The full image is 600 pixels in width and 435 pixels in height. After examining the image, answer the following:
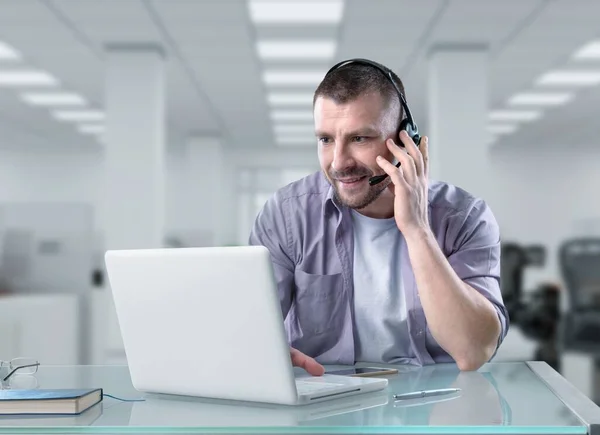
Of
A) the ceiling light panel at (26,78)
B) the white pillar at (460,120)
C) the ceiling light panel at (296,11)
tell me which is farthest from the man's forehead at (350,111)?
the ceiling light panel at (26,78)

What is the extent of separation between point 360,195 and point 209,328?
70 centimetres

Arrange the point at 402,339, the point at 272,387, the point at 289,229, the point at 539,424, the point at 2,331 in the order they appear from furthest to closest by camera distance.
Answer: the point at 2,331
the point at 289,229
the point at 402,339
the point at 272,387
the point at 539,424

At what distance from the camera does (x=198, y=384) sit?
1.22m

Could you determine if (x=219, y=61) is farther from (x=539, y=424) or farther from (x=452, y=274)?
(x=539, y=424)

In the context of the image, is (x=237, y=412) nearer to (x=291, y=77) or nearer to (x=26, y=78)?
(x=291, y=77)

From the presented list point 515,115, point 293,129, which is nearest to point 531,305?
point 515,115

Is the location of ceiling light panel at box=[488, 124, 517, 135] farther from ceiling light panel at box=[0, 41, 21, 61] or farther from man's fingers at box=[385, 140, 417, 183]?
man's fingers at box=[385, 140, 417, 183]

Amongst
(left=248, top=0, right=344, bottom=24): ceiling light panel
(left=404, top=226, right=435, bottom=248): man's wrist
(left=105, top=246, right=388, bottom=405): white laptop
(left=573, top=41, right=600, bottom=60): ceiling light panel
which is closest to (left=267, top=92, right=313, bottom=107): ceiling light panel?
(left=248, top=0, right=344, bottom=24): ceiling light panel

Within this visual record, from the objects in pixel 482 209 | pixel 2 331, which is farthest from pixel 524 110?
pixel 482 209

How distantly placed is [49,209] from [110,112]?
1.31 m

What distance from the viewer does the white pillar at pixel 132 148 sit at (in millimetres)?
6406

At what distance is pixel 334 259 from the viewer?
189 centimetres

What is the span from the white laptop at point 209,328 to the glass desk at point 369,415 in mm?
24

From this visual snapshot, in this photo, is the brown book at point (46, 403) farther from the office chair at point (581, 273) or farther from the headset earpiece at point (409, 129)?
the office chair at point (581, 273)
